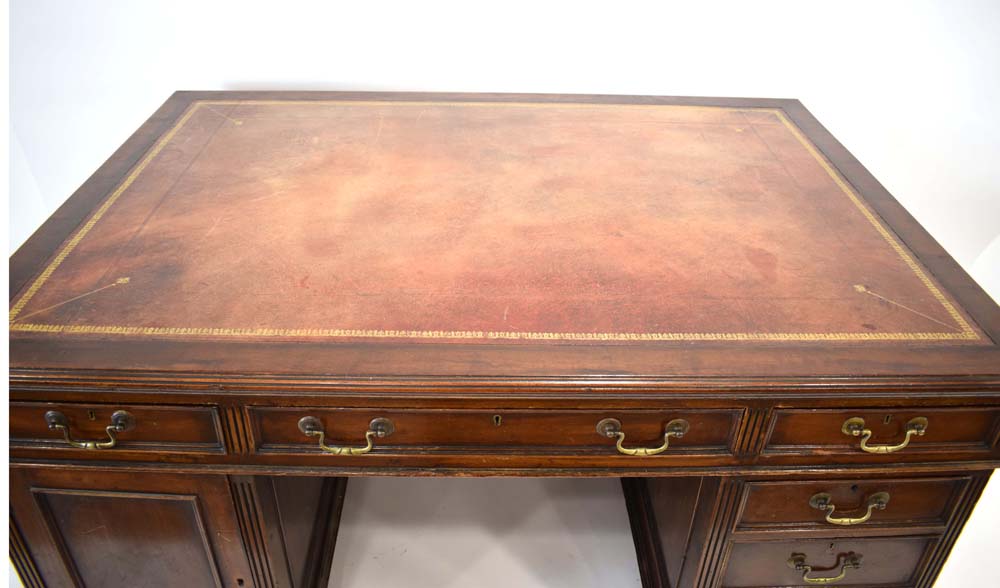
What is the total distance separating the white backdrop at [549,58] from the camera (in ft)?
6.90

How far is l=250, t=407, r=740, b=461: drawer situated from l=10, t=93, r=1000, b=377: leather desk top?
0.35 ft

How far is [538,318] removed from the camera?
1.31 metres

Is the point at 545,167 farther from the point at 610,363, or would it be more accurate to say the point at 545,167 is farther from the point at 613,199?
the point at 610,363

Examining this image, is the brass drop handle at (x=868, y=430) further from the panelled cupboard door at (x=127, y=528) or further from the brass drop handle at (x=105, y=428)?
the brass drop handle at (x=105, y=428)

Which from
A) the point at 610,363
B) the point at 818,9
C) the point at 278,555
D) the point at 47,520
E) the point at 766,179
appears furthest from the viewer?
the point at 818,9

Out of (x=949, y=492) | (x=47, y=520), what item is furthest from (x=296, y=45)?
(x=949, y=492)

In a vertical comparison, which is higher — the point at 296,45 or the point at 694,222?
the point at 296,45

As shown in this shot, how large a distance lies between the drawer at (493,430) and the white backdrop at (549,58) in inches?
46.0

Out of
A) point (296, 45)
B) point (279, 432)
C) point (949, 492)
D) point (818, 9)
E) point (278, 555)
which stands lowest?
point (278, 555)

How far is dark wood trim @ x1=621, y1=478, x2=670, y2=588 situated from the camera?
1868 millimetres

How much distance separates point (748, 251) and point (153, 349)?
110cm

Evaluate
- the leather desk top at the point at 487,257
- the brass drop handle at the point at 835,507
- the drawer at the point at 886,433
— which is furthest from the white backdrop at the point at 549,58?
the drawer at the point at 886,433

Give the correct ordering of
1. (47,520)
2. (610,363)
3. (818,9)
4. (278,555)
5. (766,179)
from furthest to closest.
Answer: (818,9)
(766,179)
(278,555)
(47,520)
(610,363)

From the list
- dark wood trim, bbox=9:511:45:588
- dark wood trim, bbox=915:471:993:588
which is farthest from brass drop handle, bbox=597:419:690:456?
dark wood trim, bbox=9:511:45:588
